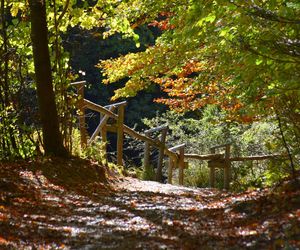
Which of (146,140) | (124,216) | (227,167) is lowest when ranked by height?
(124,216)

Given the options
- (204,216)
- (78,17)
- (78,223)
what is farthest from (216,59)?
(78,223)

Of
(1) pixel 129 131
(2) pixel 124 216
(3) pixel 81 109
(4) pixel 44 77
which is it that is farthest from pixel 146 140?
(2) pixel 124 216

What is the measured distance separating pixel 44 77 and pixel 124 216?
3.50m

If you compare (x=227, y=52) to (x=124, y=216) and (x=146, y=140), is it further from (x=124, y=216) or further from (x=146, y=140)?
(x=146, y=140)

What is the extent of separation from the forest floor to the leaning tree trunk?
21.0 inches

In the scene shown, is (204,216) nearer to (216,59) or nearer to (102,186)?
(102,186)

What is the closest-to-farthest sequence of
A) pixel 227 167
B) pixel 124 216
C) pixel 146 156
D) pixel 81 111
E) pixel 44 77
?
pixel 124 216 → pixel 44 77 → pixel 81 111 → pixel 227 167 → pixel 146 156

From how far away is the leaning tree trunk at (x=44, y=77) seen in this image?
26.9 ft

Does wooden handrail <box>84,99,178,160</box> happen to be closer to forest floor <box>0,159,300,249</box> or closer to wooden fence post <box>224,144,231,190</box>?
wooden fence post <box>224,144,231,190</box>

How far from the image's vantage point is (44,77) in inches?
326

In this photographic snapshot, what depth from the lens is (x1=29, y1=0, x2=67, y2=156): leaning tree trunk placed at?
819cm

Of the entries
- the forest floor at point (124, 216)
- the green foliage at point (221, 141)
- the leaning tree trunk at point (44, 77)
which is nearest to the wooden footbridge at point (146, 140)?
the green foliage at point (221, 141)

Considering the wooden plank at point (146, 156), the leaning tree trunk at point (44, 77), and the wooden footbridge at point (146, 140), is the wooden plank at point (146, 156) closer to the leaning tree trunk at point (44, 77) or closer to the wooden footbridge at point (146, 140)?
the wooden footbridge at point (146, 140)

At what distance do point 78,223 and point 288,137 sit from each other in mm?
3513
